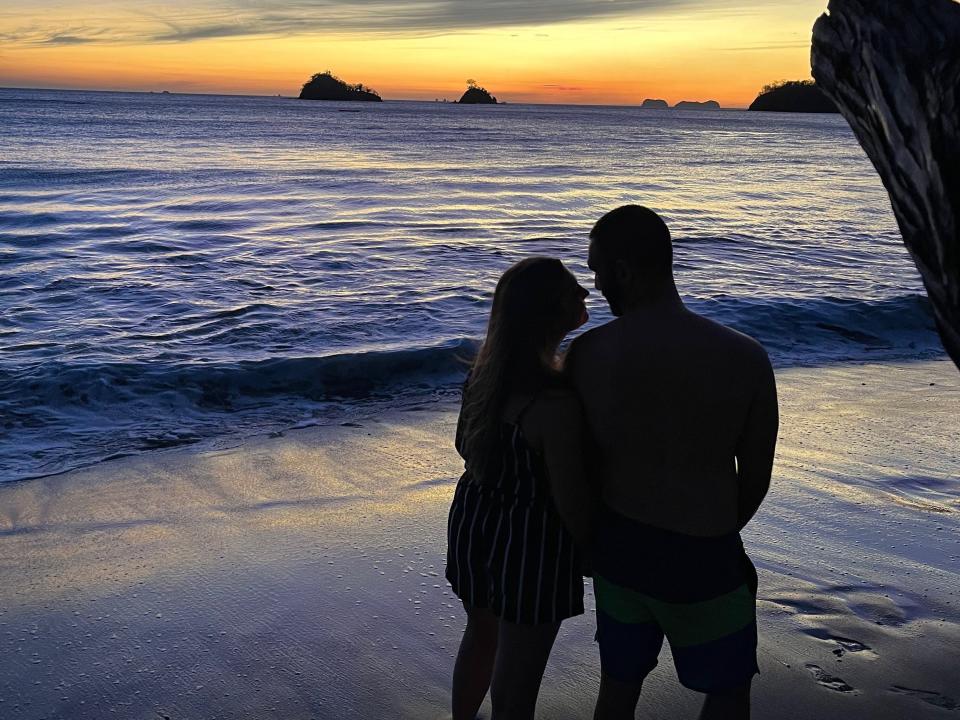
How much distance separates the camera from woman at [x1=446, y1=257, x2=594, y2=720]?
8.49 ft

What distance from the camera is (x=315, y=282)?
46.6 ft

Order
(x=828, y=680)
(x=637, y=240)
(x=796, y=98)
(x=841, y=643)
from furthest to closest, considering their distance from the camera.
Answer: (x=796, y=98), (x=841, y=643), (x=828, y=680), (x=637, y=240)

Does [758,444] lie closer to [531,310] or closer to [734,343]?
[734,343]

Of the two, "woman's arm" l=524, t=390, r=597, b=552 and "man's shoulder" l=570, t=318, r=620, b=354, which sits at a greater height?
"man's shoulder" l=570, t=318, r=620, b=354

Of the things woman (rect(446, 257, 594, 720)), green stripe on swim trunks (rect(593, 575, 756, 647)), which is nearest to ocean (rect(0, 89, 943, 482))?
woman (rect(446, 257, 594, 720))

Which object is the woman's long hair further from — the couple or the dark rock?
the dark rock

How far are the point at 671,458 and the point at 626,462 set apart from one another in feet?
0.41

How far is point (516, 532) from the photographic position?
2.77 metres

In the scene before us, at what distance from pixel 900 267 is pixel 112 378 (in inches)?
522

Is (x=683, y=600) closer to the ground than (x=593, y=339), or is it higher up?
closer to the ground

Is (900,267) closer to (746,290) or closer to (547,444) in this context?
(746,290)

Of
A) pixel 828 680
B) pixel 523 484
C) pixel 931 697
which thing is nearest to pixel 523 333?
pixel 523 484

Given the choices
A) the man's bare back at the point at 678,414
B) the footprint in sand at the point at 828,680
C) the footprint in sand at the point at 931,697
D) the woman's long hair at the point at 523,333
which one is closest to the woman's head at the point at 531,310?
the woman's long hair at the point at 523,333

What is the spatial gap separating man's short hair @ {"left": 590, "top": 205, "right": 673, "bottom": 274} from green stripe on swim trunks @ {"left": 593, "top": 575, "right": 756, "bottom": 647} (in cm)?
92
